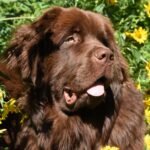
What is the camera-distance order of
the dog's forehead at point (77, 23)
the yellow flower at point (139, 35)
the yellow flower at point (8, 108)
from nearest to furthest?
the yellow flower at point (8, 108)
the dog's forehead at point (77, 23)
the yellow flower at point (139, 35)

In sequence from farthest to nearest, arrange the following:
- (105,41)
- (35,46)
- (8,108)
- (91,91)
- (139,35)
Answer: (139,35) → (105,41) → (35,46) → (91,91) → (8,108)

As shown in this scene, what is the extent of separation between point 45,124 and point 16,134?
12.6 inches

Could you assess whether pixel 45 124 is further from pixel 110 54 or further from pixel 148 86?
pixel 148 86

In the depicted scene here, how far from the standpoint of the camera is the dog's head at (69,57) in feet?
18.3

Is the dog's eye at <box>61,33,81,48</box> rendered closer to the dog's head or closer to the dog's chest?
the dog's head

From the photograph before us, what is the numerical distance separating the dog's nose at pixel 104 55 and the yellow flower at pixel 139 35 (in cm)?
125

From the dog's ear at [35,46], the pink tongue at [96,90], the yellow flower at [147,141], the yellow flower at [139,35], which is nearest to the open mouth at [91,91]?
the pink tongue at [96,90]

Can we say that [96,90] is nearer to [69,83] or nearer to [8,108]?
[69,83]

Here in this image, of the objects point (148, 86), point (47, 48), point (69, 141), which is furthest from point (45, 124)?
point (148, 86)

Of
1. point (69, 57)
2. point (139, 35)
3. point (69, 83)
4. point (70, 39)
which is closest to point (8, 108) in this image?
point (69, 83)

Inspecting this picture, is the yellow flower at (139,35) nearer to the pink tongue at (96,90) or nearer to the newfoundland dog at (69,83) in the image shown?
the newfoundland dog at (69,83)

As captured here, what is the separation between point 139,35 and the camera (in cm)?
680

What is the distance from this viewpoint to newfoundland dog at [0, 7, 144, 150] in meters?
5.62

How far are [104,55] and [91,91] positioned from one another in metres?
0.31
